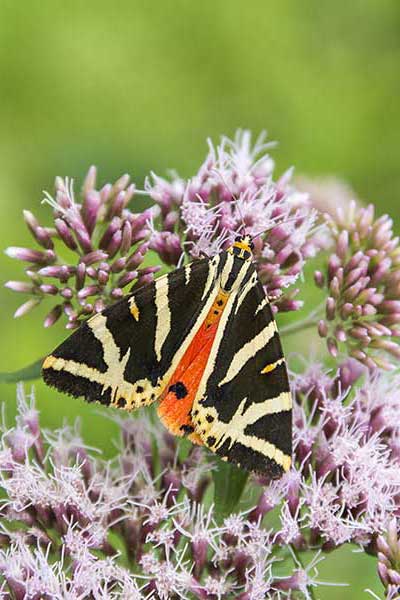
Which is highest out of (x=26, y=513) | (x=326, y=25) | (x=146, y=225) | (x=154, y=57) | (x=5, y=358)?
(x=326, y=25)

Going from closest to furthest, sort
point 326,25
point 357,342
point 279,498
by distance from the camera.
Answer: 1. point 279,498
2. point 357,342
3. point 326,25

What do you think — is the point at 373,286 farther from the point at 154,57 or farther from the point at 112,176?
the point at 154,57

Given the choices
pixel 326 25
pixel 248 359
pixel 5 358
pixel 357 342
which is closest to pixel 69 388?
A: pixel 248 359

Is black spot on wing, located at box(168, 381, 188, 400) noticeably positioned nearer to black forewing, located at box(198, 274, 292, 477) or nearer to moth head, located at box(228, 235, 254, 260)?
black forewing, located at box(198, 274, 292, 477)

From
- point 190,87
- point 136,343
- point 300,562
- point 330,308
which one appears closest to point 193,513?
point 300,562

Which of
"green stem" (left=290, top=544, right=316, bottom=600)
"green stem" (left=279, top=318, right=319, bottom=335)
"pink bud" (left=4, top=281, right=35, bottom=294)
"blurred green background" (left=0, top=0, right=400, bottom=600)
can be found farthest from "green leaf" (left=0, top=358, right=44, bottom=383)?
"blurred green background" (left=0, top=0, right=400, bottom=600)

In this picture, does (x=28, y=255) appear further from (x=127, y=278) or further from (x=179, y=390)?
(x=179, y=390)
